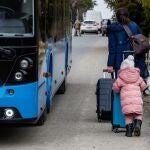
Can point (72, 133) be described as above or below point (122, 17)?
below

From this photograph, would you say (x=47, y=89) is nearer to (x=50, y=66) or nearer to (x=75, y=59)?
(x=50, y=66)

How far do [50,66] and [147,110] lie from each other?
2.92m

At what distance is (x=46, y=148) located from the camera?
359 inches

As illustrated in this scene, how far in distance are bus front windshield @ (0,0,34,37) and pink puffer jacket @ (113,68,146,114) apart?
1794 mm

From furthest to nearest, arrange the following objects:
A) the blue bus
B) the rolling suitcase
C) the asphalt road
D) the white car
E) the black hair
Result: the white car
the black hair
the rolling suitcase
the asphalt road
the blue bus

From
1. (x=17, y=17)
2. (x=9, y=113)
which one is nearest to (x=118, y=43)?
(x=17, y=17)

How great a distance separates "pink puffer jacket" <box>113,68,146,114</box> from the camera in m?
9.80

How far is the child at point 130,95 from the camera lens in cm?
980

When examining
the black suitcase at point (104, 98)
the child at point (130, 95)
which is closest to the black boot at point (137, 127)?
the child at point (130, 95)

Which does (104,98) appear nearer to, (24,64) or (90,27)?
(24,64)

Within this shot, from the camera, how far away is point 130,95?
9812mm

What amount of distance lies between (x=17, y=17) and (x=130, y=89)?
214 cm

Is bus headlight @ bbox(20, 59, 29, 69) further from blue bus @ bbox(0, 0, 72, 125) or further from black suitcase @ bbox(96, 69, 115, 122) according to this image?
black suitcase @ bbox(96, 69, 115, 122)

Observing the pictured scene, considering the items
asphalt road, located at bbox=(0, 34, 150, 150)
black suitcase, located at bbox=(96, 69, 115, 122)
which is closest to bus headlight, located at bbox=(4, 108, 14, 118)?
asphalt road, located at bbox=(0, 34, 150, 150)
